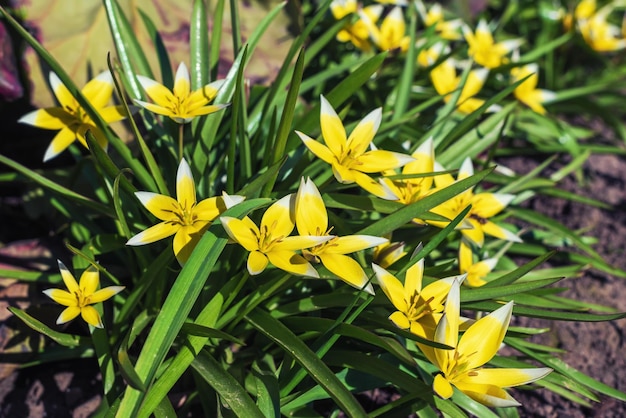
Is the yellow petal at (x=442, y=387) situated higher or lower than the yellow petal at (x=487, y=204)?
higher

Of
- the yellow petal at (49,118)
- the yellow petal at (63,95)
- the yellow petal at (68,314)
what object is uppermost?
the yellow petal at (63,95)

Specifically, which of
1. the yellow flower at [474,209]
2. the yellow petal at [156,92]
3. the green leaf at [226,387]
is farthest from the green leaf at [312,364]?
the yellow petal at [156,92]

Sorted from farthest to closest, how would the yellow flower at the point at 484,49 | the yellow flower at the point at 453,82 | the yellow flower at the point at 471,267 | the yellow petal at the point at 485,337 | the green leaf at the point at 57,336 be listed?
the yellow flower at the point at 484,49 < the yellow flower at the point at 453,82 < the yellow flower at the point at 471,267 < the green leaf at the point at 57,336 < the yellow petal at the point at 485,337

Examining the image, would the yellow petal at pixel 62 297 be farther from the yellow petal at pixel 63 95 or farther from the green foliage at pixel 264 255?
the yellow petal at pixel 63 95

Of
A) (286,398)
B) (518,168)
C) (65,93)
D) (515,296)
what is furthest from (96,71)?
(518,168)

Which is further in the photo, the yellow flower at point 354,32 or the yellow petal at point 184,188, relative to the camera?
the yellow flower at point 354,32

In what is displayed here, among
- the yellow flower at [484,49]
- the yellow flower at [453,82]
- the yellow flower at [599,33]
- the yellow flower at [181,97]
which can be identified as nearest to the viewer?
the yellow flower at [181,97]

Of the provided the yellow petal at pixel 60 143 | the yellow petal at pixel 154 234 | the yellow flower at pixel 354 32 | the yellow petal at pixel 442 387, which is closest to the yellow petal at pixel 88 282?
the yellow petal at pixel 154 234

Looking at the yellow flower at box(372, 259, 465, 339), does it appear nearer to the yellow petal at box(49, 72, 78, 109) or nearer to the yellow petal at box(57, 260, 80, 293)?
the yellow petal at box(57, 260, 80, 293)
